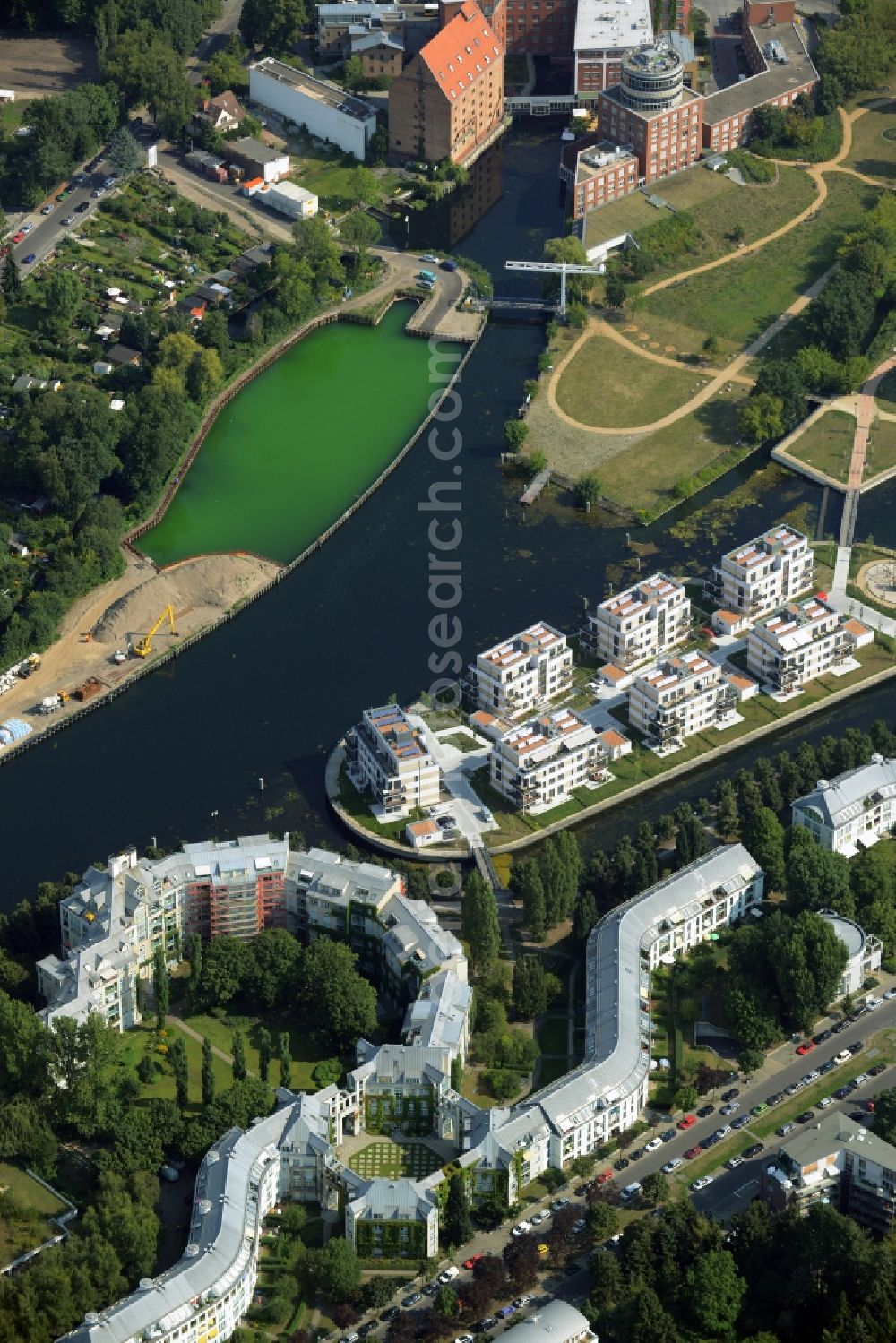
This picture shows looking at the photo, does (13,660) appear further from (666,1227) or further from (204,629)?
(666,1227)

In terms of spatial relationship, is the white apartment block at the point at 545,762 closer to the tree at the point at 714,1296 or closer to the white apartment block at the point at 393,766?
the white apartment block at the point at 393,766

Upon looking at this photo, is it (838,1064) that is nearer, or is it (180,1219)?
(180,1219)

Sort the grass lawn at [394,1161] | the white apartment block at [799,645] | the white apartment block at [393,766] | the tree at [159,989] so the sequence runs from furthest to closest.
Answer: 1. the white apartment block at [799,645]
2. the white apartment block at [393,766]
3. the tree at [159,989]
4. the grass lawn at [394,1161]

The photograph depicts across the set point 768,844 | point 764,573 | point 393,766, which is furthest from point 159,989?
point 764,573

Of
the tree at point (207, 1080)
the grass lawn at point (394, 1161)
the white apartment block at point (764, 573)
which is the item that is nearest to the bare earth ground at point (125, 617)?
the white apartment block at point (764, 573)

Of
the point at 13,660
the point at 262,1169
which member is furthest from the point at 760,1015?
the point at 13,660
